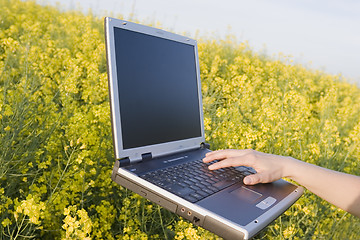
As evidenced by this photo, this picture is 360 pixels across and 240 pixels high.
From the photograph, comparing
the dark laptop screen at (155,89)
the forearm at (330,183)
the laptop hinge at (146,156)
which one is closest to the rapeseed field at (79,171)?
the laptop hinge at (146,156)

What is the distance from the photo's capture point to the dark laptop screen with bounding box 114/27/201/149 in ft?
4.07

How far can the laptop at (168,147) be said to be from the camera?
1.03m

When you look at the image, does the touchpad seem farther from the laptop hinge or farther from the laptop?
the laptop hinge

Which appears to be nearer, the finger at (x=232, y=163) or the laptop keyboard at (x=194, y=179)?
the laptop keyboard at (x=194, y=179)

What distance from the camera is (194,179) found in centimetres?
122

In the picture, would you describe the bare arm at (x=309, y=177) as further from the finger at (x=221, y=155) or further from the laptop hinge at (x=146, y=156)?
the laptop hinge at (x=146, y=156)

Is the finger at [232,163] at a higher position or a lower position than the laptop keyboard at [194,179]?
higher

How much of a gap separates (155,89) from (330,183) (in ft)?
2.49

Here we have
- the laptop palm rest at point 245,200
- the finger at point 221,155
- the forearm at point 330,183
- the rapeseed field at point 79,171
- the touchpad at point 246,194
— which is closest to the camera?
the laptop palm rest at point 245,200

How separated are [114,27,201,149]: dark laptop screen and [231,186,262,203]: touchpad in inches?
14.7

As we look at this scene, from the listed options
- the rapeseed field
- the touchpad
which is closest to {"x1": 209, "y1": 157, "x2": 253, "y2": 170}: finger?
the touchpad

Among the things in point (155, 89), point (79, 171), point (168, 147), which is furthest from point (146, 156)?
point (79, 171)

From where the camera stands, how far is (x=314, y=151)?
2.53 m

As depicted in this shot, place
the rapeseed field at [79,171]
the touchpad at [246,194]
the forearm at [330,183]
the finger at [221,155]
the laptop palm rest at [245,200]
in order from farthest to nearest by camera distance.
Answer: the rapeseed field at [79,171] → the finger at [221,155] → the forearm at [330,183] → the touchpad at [246,194] → the laptop palm rest at [245,200]
